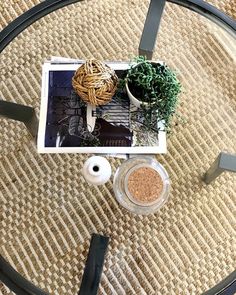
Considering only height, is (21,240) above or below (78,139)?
below

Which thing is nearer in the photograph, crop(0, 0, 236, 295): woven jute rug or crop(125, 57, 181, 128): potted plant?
crop(125, 57, 181, 128): potted plant

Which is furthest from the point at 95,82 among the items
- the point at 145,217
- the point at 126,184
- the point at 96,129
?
the point at 145,217

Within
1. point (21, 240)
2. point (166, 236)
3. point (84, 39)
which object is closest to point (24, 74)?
point (84, 39)

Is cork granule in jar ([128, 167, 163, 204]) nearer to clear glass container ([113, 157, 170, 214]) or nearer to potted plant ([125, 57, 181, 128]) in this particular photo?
clear glass container ([113, 157, 170, 214])

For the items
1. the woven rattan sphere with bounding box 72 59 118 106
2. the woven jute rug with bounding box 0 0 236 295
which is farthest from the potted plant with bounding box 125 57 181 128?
the woven jute rug with bounding box 0 0 236 295

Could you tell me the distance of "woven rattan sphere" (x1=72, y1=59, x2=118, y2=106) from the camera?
99 cm

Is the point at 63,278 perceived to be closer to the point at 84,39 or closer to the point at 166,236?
the point at 166,236

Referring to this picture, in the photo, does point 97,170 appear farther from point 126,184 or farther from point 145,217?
point 145,217

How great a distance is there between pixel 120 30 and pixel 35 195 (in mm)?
499

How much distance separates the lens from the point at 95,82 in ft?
3.23

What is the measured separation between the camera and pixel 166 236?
3.69 feet

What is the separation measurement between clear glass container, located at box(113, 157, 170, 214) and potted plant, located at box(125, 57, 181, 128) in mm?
99

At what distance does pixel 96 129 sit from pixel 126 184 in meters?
0.13

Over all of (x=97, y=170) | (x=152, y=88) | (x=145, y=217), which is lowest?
(x=145, y=217)
